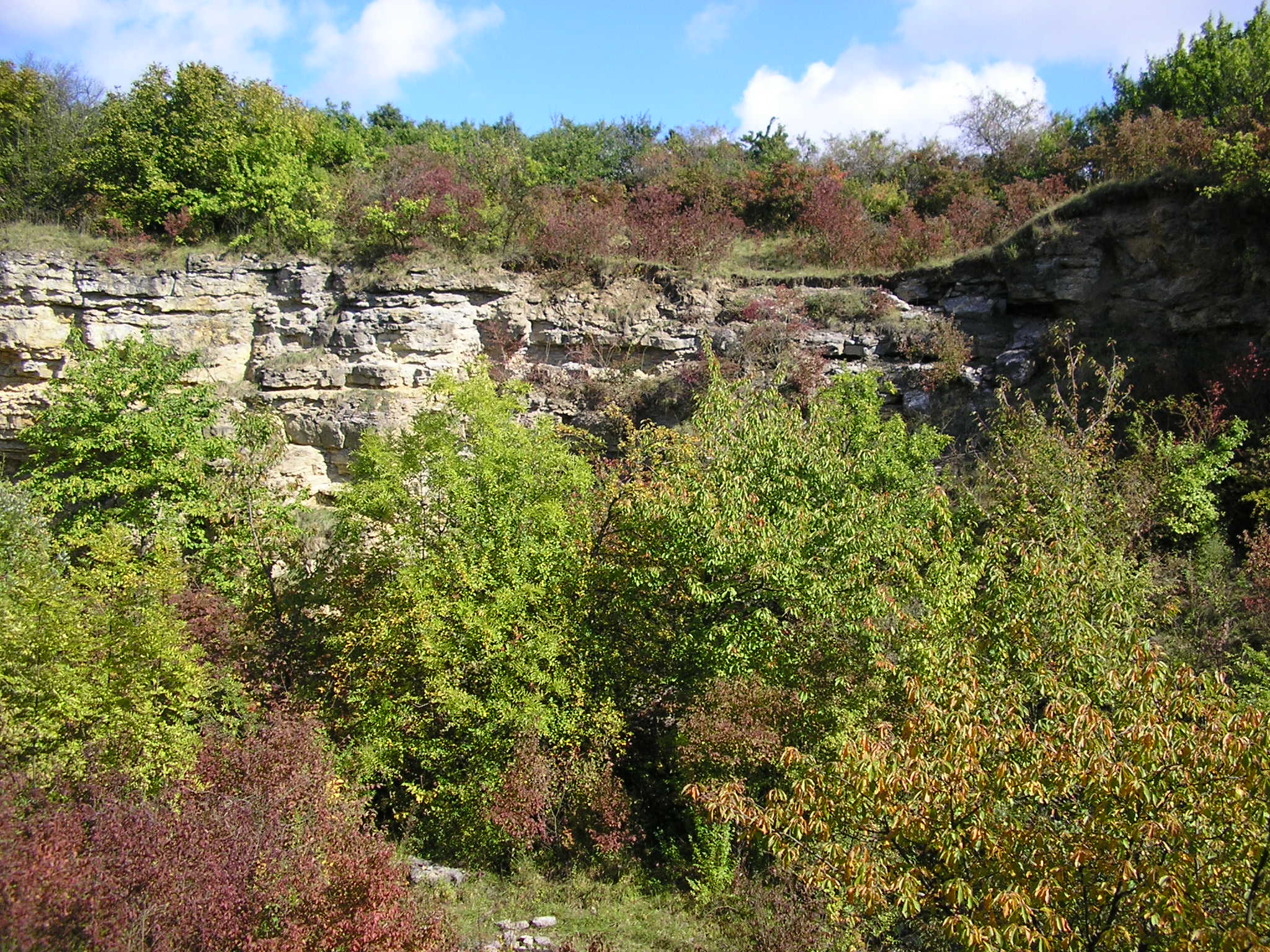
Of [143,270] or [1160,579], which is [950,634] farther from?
[143,270]

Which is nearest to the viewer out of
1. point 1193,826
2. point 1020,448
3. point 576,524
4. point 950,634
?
point 1193,826

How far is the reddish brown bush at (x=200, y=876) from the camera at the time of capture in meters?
6.24

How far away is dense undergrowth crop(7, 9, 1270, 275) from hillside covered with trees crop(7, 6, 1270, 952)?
14 centimetres

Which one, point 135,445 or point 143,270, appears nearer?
point 135,445

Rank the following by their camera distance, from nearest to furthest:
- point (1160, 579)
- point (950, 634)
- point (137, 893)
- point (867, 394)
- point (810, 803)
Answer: point (810, 803) < point (137, 893) < point (950, 634) < point (1160, 579) < point (867, 394)

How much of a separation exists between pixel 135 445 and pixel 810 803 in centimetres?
1421

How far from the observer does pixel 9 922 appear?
5.85m

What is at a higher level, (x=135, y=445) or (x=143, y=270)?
(x=143, y=270)

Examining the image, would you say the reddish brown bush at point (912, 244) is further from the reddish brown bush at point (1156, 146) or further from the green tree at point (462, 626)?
the green tree at point (462, 626)

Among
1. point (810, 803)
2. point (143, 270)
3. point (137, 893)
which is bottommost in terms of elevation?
point (137, 893)

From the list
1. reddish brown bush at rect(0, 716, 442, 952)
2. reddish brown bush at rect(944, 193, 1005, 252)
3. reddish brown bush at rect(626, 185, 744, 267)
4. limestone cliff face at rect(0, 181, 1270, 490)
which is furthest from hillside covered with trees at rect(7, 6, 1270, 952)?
limestone cliff face at rect(0, 181, 1270, 490)

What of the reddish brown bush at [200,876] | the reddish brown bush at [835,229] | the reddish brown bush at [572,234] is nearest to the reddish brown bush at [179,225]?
the reddish brown bush at [572,234]

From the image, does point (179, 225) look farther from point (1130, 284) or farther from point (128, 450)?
point (1130, 284)

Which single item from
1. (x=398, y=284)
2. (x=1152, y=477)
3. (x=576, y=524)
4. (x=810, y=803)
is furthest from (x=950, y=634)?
(x=398, y=284)
